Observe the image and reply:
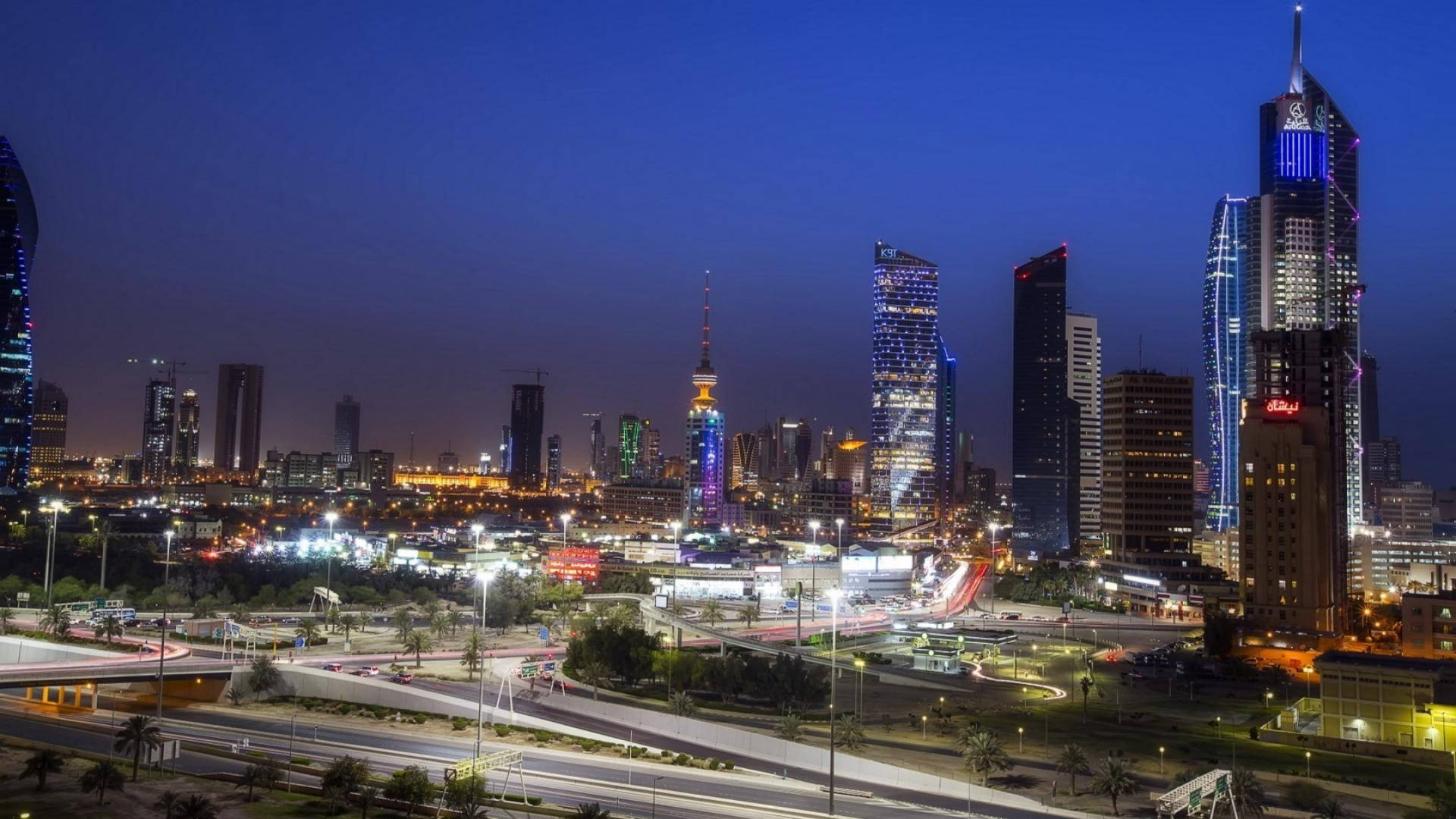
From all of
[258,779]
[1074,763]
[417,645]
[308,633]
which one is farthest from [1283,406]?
[258,779]

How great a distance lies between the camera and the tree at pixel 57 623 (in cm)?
8006

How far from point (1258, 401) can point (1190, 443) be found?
40668 millimetres

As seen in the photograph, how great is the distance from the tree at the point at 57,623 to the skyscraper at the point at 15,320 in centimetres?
12839

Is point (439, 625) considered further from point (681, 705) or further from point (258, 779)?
point (258, 779)

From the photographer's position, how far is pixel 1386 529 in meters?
196

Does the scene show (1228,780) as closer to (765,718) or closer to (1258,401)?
(765,718)

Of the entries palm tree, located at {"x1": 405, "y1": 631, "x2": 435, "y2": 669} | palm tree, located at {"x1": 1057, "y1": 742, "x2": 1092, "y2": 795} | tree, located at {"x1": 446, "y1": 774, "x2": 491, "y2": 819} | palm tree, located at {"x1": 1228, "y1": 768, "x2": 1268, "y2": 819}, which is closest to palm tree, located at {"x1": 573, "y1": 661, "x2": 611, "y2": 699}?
palm tree, located at {"x1": 405, "y1": 631, "x2": 435, "y2": 669}

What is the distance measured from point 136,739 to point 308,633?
37.8 meters

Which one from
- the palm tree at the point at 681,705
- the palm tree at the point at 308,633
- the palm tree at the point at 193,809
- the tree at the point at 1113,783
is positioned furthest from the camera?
the palm tree at the point at 308,633

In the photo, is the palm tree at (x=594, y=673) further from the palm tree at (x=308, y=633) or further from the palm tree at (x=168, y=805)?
the palm tree at (x=168, y=805)

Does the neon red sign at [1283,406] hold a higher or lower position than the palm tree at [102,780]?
higher

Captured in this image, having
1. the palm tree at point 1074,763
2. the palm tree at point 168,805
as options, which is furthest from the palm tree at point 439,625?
the palm tree at point 1074,763

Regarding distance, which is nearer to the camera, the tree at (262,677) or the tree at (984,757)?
the tree at (984,757)

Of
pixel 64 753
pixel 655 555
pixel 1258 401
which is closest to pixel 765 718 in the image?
pixel 64 753
